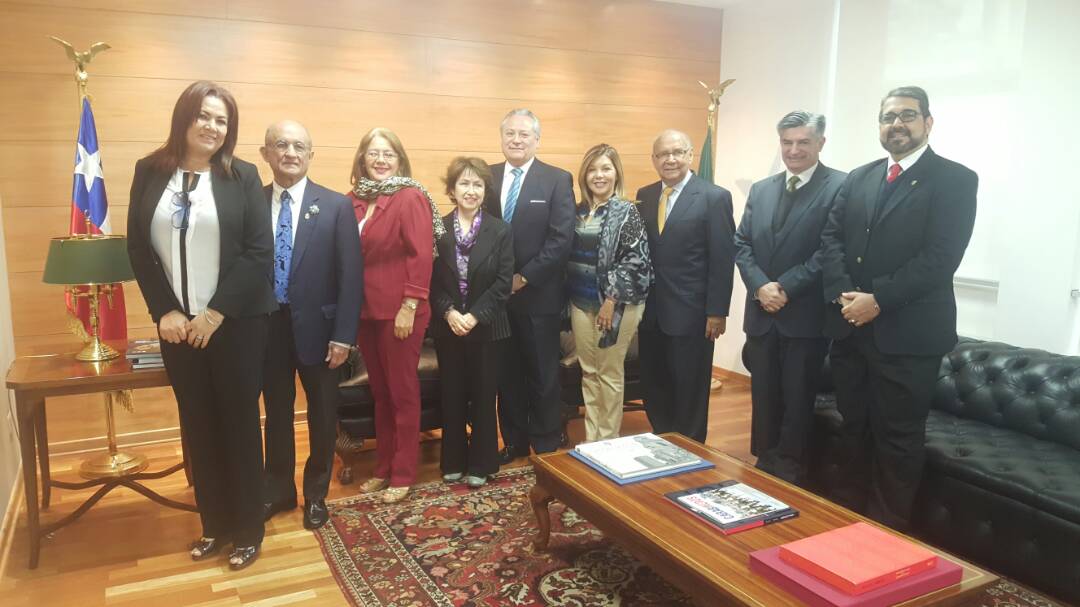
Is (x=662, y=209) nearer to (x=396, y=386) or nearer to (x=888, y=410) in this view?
(x=888, y=410)

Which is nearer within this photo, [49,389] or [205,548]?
[49,389]

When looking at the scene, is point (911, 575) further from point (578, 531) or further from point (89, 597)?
point (89, 597)

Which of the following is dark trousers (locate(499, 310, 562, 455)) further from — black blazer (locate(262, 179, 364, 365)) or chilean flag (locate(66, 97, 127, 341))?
chilean flag (locate(66, 97, 127, 341))

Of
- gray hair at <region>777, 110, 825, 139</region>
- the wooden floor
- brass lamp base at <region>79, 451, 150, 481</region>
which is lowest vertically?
the wooden floor

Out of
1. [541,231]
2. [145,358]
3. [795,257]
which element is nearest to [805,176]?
[795,257]

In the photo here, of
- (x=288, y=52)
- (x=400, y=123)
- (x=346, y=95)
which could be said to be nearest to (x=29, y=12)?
(x=288, y=52)

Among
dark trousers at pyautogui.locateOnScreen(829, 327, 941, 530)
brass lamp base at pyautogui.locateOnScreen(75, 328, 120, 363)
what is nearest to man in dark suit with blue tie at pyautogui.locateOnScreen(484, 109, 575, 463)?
dark trousers at pyautogui.locateOnScreen(829, 327, 941, 530)

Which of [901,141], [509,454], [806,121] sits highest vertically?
[806,121]

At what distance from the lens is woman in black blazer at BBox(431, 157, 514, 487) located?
10.7 ft

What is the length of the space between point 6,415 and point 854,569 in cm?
335

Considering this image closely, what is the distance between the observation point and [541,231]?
3477mm

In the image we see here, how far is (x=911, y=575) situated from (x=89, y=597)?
2.58 metres

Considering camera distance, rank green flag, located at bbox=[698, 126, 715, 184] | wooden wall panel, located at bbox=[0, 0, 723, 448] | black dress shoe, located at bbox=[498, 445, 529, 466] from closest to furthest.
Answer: black dress shoe, located at bbox=[498, 445, 529, 466] → wooden wall panel, located at bbox=[0, 0, 723, 448] → green flag, located at bbox=[698, 126, 715, 184]

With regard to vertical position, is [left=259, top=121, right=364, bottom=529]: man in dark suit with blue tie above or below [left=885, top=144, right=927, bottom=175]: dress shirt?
below
